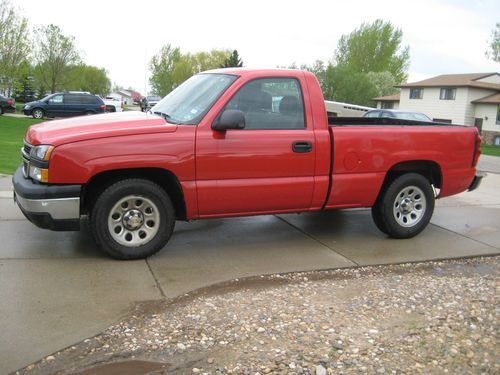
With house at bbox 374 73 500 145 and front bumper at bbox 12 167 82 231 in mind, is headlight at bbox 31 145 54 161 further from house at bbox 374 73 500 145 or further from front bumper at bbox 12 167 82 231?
house at bbox 374 73 500 145

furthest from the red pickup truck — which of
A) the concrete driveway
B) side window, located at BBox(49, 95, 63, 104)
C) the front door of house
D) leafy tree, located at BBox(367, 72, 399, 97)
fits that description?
leafy tree, located at BBox(367, 72, 399, 97)

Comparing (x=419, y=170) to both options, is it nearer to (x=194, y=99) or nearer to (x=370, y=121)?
(x=370, y=121)

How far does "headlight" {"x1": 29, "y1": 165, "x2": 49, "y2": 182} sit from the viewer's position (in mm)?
4684

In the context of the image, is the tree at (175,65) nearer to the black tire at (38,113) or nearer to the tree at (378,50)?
the tree at (378,50)

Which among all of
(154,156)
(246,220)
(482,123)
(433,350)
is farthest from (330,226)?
(482,123)

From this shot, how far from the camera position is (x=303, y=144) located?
5.48m

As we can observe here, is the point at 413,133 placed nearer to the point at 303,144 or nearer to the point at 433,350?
the point at 303,144

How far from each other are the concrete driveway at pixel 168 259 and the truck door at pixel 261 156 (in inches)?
23.4

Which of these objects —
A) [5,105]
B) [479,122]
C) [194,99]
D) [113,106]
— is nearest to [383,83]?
[479,122]

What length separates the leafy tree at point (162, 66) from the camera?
83500 millimetres

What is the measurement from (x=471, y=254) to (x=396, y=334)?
2638 millimetres

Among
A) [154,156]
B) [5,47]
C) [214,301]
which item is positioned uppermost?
[5,47]

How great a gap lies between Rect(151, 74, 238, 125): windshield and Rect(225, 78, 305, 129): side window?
0.69 feet

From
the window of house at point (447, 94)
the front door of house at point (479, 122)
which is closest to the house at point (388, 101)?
the window of house at point (447, 94)
